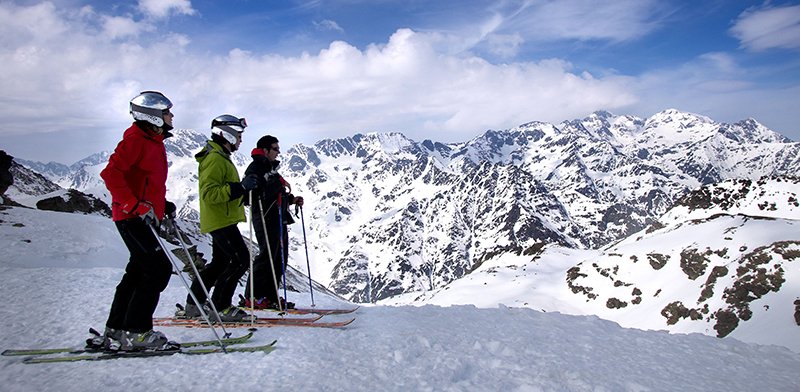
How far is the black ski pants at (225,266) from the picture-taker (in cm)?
814

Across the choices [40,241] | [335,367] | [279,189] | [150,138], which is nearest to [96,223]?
[40,241]

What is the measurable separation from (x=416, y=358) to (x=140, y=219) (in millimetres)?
4188

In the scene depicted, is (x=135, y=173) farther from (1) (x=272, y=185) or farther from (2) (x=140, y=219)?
(1) (x=272, y=185)

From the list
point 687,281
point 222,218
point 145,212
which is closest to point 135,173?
point 145,212

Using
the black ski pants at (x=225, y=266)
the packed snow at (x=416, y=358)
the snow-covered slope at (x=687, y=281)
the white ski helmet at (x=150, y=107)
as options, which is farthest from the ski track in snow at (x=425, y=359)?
the snow-covered slope at (x=687, y=281)

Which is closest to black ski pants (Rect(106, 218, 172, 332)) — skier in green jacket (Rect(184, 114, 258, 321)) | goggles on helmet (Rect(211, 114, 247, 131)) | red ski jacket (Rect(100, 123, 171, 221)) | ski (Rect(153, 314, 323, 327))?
red ski jacket (Rect(100, 123, 171, 221))

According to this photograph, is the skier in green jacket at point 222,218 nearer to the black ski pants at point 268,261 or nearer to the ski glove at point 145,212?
the black ski pants at point 268,261

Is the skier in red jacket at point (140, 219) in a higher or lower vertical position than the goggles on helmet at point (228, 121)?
lower

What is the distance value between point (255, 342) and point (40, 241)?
18.5 m

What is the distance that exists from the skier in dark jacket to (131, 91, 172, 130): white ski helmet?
2657mm

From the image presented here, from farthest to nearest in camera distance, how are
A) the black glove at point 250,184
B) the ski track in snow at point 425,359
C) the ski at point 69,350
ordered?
the black glove at point 250,184 < the ski at point 69,350 < the ski track in snow at point 425,359

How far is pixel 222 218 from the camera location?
8.00m

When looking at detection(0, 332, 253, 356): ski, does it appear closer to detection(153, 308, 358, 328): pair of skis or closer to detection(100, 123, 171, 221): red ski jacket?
detection(153, 308, 358, 328): pair of skis

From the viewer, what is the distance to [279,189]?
9086 millimetres
